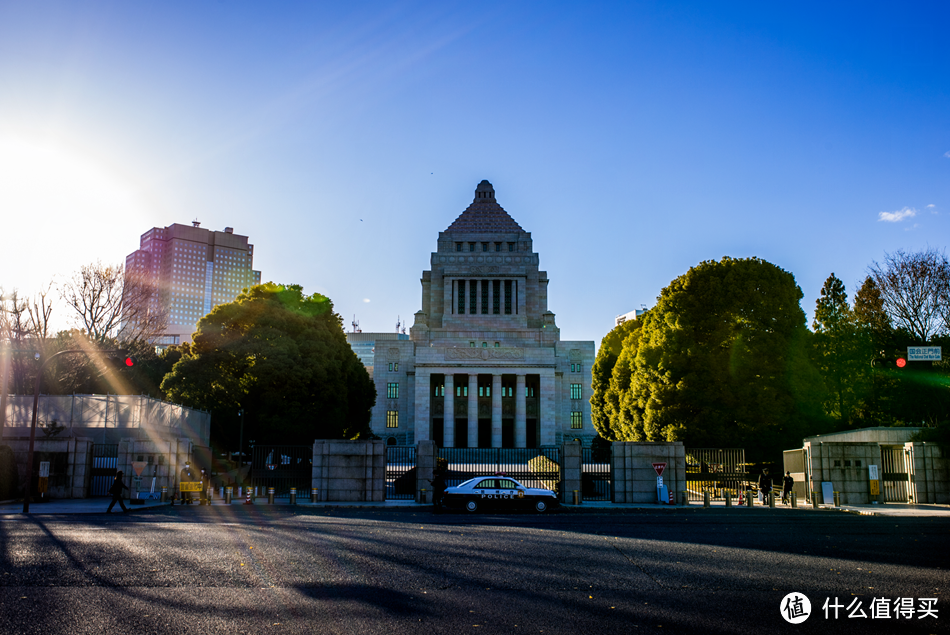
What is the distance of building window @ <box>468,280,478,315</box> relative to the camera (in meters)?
89.4

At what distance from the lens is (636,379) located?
4472 centimetres

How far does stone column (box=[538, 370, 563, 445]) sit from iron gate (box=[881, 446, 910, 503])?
44965mm

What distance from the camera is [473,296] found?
297 ft

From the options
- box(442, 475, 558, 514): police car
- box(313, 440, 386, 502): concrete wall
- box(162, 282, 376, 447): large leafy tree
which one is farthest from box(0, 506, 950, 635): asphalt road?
box(162, 282, 376, 447): large leafy tree

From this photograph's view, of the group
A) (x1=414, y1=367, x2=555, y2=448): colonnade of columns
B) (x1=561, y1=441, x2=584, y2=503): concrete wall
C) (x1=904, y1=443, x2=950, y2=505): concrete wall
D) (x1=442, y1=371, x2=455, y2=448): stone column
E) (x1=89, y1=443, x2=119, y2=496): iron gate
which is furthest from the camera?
(x1=414, y1=367, x2=555, y2=448): colonnade of columns

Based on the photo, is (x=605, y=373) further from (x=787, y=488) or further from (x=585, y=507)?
(x=585, y=507)

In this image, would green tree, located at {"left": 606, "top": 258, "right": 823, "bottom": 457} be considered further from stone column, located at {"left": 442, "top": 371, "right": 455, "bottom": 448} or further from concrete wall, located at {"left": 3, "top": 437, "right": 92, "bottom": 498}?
stone column, located at {"left": 442, "top": 371, "right": 455, "bottom": 448}

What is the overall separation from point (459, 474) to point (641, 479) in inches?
354

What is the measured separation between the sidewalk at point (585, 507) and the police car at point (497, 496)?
3.25 feet

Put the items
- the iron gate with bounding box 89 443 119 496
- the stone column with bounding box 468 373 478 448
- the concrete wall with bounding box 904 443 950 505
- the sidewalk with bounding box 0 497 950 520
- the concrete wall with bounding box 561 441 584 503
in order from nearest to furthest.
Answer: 1. the sidewalk with bounding box 0 497 950 520
2. the concrete wall with bounding box 904 443 950 505
3. the concrete wall with bounding box 561 441 584 503
4. the iron gate with bounding box 89 443 119 496
5. the stone column with bounding box 468 373 478 448

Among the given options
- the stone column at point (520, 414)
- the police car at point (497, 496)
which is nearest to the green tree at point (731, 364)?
the police car at point (497, 496)

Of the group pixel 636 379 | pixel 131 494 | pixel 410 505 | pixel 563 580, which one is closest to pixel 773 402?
pixel 636 379

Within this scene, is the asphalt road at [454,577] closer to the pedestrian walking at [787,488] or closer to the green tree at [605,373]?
the pedestrian walking at [787,488]

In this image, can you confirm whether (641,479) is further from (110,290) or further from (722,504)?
(110,290)
